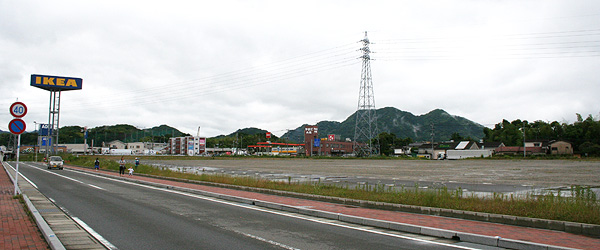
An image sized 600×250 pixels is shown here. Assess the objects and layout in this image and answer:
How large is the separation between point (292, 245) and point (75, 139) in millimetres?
183175

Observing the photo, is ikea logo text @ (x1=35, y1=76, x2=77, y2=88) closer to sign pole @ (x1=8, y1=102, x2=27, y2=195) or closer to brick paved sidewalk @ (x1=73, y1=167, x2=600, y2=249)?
sign pole @ (x1=8, y1=102, x2=27, y2=195)

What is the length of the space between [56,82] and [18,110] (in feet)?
211

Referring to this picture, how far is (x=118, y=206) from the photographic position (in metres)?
12.5

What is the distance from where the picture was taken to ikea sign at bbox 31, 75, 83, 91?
216 ft

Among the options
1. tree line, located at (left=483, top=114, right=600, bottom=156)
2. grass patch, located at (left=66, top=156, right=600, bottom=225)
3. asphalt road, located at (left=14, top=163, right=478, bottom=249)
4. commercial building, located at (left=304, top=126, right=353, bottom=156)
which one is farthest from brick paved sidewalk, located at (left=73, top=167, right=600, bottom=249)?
commercial building, located at (left=304, top=126, right=353, bottom=156)

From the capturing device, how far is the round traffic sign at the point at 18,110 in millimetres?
13047

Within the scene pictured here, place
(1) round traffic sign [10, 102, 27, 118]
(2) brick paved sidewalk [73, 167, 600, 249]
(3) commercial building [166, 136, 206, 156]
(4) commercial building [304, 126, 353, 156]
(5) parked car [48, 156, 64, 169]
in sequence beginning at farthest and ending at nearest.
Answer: (3) commercial building [166, 136, 206, 156] < (4) commercial building [304, 126, 353, 156] < (5) parked car [48, 156, 64, 169] < (1) round traffic sign [10, 102, 27, 118] < (2) brick paved sidewalk [73, 167, 600, 249]

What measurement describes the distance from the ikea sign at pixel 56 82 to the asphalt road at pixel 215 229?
215ft

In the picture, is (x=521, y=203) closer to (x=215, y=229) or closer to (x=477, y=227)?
(x=477, y=227)

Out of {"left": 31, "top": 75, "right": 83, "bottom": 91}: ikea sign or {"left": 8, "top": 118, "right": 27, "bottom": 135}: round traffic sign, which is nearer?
{"left": 8, "top": 118, "right": 27, "bottom": 135}: round traffic sign

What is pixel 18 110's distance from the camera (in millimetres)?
13266

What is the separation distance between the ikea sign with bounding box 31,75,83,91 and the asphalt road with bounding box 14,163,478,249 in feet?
215

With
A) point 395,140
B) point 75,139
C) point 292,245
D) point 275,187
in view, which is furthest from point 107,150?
point 292,245

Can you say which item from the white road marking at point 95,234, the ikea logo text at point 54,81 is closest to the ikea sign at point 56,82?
the ikea logo text at point 54,81
